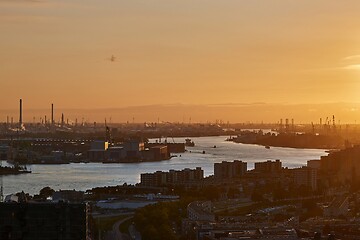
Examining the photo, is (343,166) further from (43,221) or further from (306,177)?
(43,221)

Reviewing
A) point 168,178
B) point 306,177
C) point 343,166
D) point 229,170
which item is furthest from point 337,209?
point 229,170

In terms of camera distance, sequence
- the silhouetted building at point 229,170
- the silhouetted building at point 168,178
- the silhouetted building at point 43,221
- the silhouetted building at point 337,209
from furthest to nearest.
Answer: the silhouetted building at point 229,170 < the silhouetted building at point 168,178 < the silhouetted building at point 337,209 < the silhouetted building at point 43,221

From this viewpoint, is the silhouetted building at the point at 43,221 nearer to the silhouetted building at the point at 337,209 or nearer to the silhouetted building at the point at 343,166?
the silhouetted building at the point at 337,209

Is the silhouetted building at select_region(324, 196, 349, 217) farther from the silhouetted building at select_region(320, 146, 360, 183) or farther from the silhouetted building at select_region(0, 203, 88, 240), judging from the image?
the silhouetted building at select_region(0, 203, 88, 240)

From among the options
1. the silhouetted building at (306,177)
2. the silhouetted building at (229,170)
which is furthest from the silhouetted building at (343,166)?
the silhouetted building at (229,170)

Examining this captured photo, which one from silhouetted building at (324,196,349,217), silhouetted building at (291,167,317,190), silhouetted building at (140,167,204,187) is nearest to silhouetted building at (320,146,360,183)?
silhouetted building at (291,167,317,190)

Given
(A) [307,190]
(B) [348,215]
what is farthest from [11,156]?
(B) [348,215]

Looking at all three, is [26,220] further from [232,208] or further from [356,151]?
[356,151]

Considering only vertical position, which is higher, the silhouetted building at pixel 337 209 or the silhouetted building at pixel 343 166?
the silhouetted building at pixel 343 166
